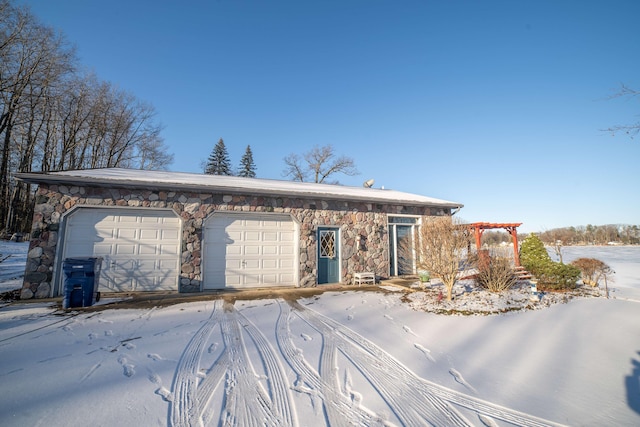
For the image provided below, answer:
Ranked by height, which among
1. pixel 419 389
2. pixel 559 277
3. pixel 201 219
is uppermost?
pixel 201 219

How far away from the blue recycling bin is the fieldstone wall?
161 centimetres

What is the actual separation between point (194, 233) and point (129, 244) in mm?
1688

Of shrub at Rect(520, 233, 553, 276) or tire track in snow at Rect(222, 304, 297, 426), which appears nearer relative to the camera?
tire track in snow at Rect(222, 304, 297, 426)

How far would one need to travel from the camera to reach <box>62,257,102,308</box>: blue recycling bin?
5.61 meters

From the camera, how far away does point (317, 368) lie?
3.15 metres

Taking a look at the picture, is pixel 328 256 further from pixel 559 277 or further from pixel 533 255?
pixel 559 277

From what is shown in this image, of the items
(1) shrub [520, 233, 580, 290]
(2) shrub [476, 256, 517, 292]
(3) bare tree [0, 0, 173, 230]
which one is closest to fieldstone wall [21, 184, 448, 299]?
A: (2) shrub [476, 256, 517, 292]

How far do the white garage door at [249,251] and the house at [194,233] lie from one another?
0.03m

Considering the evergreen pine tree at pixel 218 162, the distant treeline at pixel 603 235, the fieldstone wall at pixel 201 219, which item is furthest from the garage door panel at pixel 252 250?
the distant treeline at pixel 603 235

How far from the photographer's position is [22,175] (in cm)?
637

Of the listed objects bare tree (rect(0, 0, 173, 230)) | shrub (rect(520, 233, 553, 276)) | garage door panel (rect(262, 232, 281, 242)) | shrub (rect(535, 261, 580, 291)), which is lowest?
shrub (rect(535, 261, 580, 291))

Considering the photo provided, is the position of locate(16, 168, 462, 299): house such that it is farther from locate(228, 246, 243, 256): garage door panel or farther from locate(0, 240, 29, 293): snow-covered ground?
locate(0, 240, 29, 293): snow-covered ground

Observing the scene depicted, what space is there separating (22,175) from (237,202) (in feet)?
16.5

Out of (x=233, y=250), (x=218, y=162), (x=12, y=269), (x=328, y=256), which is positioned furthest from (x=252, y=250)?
(x=218, y=162)
